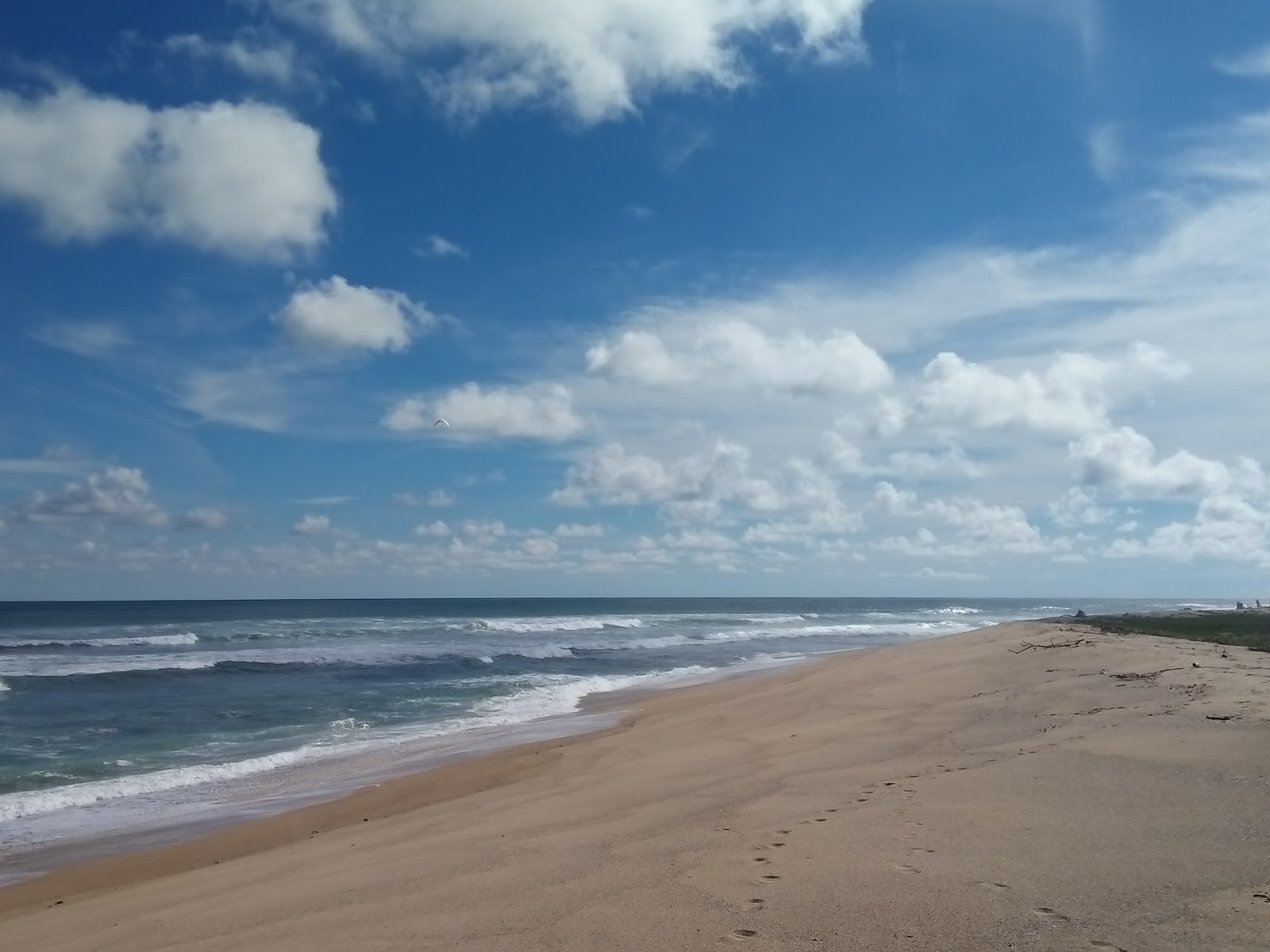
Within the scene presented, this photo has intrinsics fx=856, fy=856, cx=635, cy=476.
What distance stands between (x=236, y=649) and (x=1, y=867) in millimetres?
33961

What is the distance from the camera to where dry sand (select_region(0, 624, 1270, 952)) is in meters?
4.29

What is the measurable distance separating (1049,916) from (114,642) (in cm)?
5371

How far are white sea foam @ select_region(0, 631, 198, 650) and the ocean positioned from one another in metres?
0.21

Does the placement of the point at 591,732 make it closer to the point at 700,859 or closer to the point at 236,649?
the point at 700,859

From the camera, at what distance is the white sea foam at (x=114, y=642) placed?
44.8 metres

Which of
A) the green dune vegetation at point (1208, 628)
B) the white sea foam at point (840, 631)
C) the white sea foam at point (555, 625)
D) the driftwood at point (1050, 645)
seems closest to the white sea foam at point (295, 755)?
the driftwood at point (1050, 645)

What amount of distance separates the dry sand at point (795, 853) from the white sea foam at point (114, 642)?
40.1 metres

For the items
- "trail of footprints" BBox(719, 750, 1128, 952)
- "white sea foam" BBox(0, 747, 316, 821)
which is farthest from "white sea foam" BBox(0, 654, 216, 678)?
"trail of footprints" BBox(719, 750, 1128, 952)

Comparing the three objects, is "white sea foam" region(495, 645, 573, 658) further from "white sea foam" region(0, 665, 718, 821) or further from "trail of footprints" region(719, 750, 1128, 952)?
"trail of footprints" region(719, 750, 1128, 952)

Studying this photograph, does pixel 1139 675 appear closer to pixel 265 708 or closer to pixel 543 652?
pixel 265 708

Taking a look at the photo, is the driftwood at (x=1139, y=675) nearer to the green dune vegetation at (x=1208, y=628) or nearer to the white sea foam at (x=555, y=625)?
the green dune vegetation at (x=1208, y=628)

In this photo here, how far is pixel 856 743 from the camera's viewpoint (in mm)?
10047

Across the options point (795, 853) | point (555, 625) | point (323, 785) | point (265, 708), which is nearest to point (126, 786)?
point (323, 785)

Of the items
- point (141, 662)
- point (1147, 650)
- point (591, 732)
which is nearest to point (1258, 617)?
point (1147, 650)
